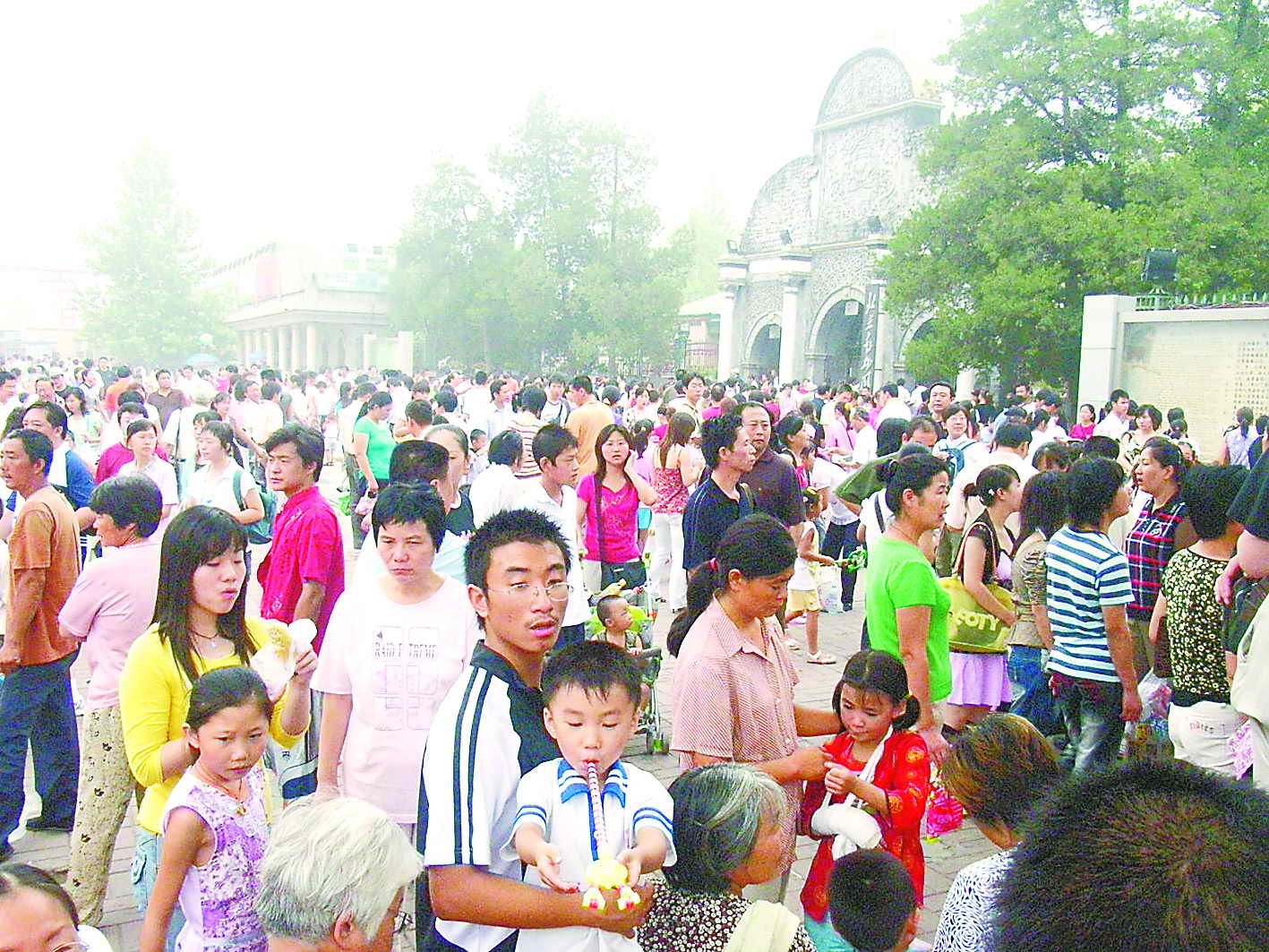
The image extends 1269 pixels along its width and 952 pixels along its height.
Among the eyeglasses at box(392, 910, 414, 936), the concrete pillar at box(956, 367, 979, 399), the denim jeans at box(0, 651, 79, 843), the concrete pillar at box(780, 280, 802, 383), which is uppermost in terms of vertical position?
the concrete pillar at box(780, 280, 802, 383)

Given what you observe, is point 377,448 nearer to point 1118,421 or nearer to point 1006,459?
point 1006,459

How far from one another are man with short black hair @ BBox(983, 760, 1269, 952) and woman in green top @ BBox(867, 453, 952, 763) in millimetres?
2559

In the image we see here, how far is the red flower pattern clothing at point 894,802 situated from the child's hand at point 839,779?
158 mm

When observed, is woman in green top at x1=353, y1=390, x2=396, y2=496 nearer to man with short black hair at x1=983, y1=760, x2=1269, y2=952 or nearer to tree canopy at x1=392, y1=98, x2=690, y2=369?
man with short black hair at x1=983, y1=760, x2=1269, y2=952

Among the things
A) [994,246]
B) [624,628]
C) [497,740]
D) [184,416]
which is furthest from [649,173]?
[497,740]

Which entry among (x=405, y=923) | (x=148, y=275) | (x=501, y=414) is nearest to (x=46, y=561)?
(x=405, y=923)

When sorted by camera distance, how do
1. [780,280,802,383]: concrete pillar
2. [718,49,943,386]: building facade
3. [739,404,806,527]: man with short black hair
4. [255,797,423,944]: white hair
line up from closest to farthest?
1. [255,797,423,944]: white hair
2. [739,404,806,527]: man with short black hair
3. [718,49,943,386]: building facade
4. [780,280,802,383]: concrete pillar

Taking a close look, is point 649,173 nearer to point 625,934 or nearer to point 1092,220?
point 1092,220

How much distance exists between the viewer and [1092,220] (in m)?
18.0

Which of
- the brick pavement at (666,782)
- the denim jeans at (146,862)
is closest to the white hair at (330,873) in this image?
the denim jeans at (146,862)

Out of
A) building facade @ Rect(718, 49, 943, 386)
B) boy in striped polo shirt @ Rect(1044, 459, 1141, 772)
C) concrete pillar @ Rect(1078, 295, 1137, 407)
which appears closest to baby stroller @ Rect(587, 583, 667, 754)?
boy in striped polo shirt @ Rect(1044, 459, 1141, 772)

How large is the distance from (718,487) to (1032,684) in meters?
1.86

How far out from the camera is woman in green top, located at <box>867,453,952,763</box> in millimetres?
3797

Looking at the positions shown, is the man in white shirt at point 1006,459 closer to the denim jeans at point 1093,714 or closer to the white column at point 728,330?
the denim jeans at point 1093,714
